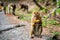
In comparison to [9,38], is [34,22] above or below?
above

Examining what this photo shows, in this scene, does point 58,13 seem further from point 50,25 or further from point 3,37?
point 3,37

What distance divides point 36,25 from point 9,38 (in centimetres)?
160

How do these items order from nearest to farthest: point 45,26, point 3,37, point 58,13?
point 3,37, point 45,26, point 58,13

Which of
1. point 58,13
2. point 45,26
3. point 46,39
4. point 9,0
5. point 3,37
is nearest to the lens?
point 46,39

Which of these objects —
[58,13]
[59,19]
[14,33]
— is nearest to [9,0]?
[58,13]

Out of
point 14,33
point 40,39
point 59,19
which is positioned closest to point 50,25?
point 59,19

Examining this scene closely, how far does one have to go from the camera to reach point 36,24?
1058cm

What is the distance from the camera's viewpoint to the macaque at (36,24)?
1043cm

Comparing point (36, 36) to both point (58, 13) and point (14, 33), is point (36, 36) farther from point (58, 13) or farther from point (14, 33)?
point (58, 13)

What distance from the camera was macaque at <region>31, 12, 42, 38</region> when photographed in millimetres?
10430

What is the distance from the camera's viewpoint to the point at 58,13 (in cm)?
1966

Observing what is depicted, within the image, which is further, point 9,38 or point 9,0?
point 9,0

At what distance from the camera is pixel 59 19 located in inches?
677

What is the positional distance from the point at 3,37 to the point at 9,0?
27.7 metres
